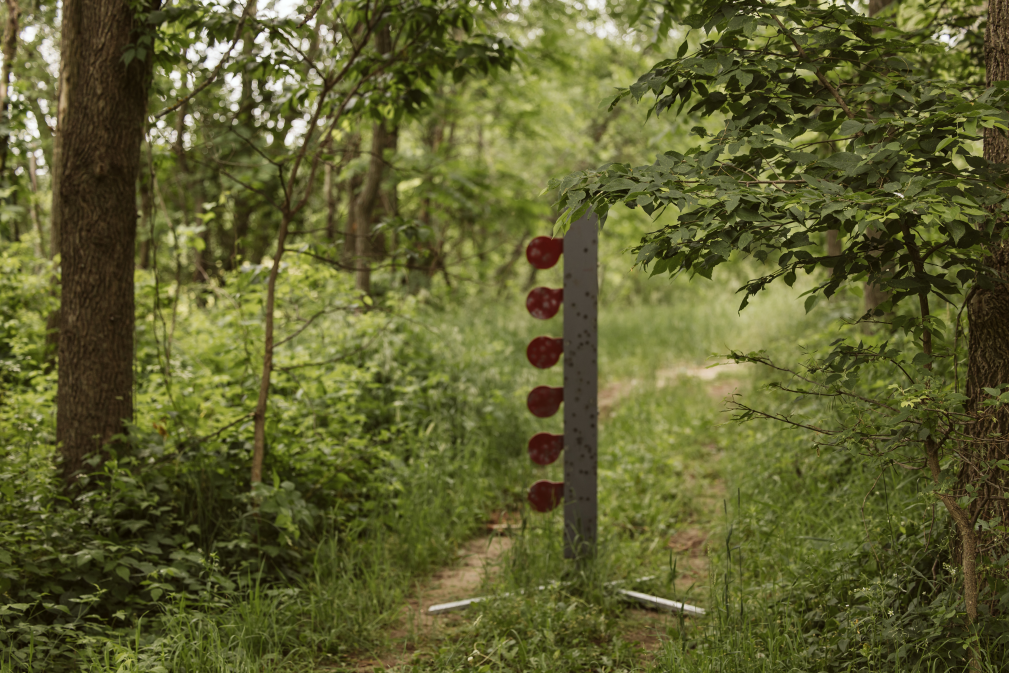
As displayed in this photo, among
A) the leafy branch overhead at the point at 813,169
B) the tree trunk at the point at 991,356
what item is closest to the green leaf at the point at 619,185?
the leafy branch overhead at the point at 813,169

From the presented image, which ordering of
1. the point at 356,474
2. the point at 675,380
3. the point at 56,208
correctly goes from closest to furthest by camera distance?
the point at 356,474
the point at 56,208
the point at 675,380

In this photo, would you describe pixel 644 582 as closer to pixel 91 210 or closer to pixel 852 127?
pixel 852 127

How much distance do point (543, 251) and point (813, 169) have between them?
6.08 ft

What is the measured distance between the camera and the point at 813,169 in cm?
240

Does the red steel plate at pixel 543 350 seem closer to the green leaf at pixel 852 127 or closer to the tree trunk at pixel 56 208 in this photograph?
the green leaf at pixel 852 127

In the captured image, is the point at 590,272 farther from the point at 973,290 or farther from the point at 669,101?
the point at 973,290

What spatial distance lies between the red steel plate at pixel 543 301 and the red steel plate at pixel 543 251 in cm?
16


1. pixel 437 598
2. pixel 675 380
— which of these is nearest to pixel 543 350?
pixel 437 598

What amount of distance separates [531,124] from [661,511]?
27.5 feet

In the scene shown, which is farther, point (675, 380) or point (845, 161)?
point (675, 380)

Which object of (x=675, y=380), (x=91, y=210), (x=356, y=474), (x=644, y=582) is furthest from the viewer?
(x=675, y=380)

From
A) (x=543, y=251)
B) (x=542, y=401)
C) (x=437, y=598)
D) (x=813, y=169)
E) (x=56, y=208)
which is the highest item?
(x=56, y=208)

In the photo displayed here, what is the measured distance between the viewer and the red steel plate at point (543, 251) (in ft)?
13.2

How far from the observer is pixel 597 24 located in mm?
13508
